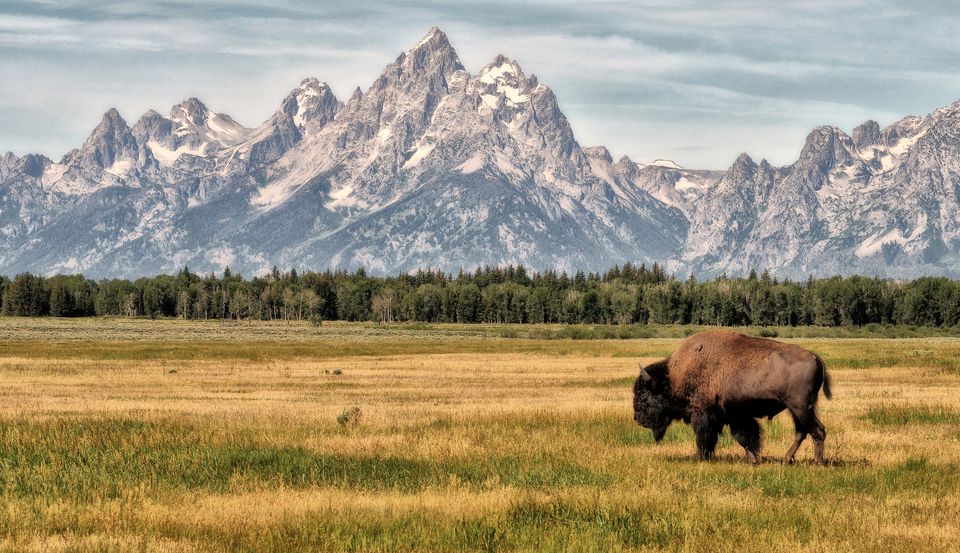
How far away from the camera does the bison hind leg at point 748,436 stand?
67.1 ft

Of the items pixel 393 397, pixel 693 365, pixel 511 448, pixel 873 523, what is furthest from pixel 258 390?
pixel 873 523

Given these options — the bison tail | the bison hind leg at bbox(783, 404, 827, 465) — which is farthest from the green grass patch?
the bison tail

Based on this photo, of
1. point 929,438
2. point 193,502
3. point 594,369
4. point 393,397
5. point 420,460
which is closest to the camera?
point 193,502

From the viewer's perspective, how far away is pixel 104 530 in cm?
1352

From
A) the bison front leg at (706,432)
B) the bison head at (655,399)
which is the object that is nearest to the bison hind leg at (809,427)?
the bison front leg at (706,432)

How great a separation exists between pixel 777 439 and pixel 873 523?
11.0 metres

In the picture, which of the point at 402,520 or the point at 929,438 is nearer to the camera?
the point at 402,520

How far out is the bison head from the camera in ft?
71.5

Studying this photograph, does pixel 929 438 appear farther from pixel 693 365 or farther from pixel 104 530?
pixel 104 530

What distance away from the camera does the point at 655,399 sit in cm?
2194

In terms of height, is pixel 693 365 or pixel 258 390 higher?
pixel 693 365

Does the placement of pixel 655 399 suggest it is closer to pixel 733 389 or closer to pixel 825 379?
pixel 733 389

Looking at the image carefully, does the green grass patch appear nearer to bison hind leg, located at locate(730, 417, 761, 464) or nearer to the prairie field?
the prairie field

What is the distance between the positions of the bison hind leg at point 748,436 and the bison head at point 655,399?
1592mm
